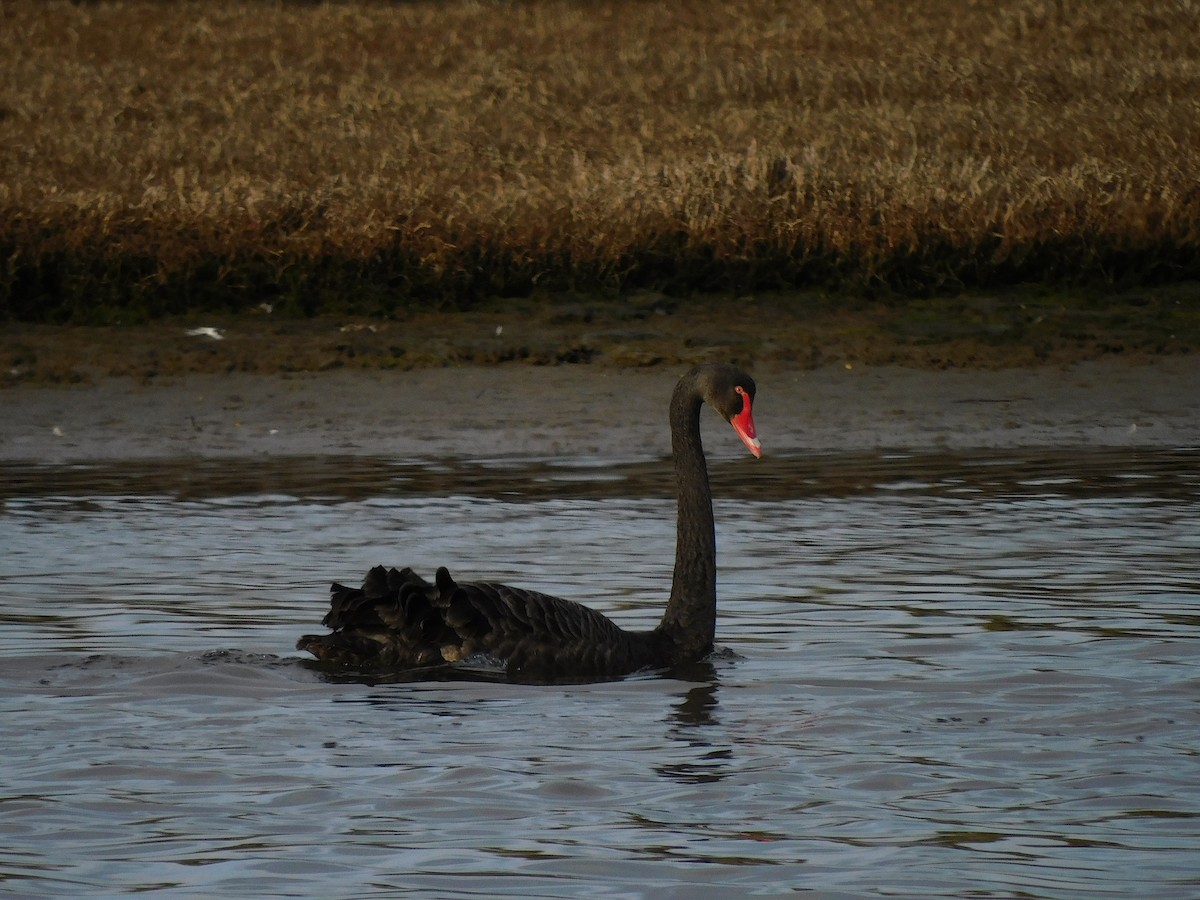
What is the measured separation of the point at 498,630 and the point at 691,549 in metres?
0.80

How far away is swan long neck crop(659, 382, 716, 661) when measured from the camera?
6992mm

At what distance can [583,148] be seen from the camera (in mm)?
19516

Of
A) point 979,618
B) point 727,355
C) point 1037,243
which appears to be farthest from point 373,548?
point 1037,243

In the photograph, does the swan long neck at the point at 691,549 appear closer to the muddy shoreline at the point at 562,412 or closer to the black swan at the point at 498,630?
the black swan at the point at 498,630

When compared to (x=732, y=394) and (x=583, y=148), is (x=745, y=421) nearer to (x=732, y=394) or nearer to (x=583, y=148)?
(x=732, y=394)

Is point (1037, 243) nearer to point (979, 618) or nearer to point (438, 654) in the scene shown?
point (979, 618)

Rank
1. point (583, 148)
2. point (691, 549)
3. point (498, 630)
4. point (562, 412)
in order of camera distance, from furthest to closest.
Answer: point (583, 148), point (562, 412), point (691, 549), point (498, 630)

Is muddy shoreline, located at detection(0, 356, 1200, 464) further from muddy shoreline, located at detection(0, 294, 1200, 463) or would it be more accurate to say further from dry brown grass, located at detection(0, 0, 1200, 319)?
dry brown grass, located at detection(0, 0, 1200, 319)

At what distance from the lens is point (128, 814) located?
5.20m

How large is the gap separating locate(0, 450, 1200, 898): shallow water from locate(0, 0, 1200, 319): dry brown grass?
15.5ft

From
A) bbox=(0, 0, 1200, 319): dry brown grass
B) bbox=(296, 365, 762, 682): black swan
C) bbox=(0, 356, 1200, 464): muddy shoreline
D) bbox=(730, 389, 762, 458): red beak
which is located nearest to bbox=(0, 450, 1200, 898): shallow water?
bbox=(296, 365, 762, 682): black swan

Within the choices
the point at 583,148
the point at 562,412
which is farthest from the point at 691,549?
the point at 583,148

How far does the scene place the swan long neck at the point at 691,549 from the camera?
6992 mm

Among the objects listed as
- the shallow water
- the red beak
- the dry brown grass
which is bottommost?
the shallow water
